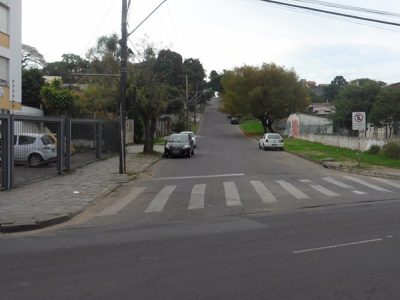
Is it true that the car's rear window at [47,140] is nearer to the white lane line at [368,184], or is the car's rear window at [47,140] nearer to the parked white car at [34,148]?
the parked white car at [34,148]

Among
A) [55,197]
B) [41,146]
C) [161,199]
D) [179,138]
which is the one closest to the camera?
[55,197]

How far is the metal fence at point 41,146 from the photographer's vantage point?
15492 millimetres

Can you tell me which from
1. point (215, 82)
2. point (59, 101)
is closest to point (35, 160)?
point (59, 101)

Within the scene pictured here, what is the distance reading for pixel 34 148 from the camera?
1769cm

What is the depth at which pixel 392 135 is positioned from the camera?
33406 mm

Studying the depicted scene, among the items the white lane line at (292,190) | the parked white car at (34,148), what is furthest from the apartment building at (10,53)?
the white lane line at (292,190)

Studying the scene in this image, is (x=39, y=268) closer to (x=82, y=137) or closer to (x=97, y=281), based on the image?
(x=97, y=281)

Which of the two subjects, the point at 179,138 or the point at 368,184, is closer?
the point at 368,184

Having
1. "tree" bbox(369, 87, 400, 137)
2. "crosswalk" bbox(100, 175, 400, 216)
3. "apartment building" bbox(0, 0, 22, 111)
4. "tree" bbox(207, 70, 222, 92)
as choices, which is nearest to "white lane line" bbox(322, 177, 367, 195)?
"crosswalk" bbox(100, 175, 400, 216)

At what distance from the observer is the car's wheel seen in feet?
57.7

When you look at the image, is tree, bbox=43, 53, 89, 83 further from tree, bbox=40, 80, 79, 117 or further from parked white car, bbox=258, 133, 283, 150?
parked white car, bbox=258, 133, 283, 150

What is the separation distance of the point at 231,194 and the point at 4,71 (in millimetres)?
25862

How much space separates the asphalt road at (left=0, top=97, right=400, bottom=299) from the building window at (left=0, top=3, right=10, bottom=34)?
25117 millimetres

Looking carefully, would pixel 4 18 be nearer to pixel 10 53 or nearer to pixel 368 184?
pixel 10 53
